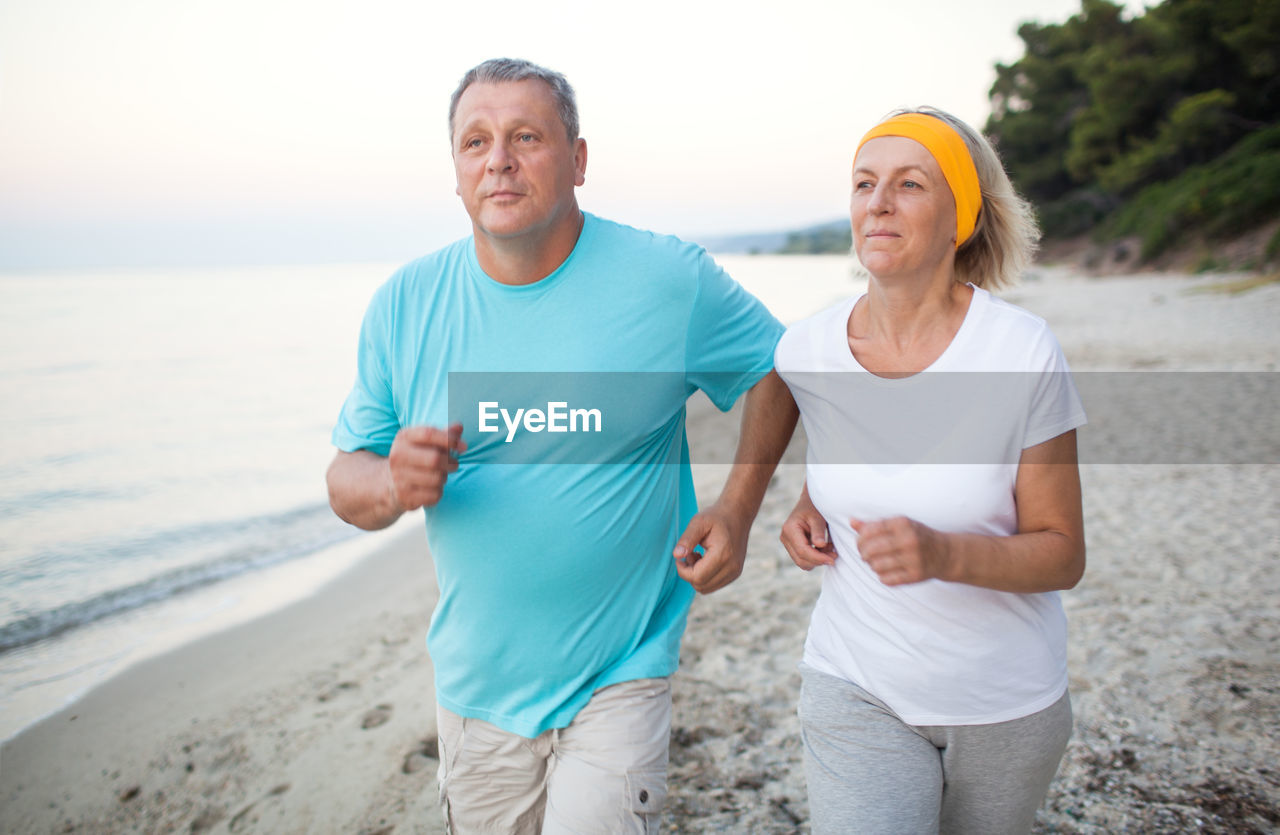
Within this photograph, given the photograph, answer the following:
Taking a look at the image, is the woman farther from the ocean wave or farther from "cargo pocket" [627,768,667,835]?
the ocean wave

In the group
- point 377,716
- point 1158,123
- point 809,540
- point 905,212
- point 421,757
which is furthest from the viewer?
point 1158,123

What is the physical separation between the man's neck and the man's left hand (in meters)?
0.93

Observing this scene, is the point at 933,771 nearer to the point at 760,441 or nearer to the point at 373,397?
the point at 760,441

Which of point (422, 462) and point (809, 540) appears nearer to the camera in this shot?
point (422, 462)

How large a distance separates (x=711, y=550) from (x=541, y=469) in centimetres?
58

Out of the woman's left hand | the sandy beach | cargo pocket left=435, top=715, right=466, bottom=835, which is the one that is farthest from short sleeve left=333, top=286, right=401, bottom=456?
the sandy beach

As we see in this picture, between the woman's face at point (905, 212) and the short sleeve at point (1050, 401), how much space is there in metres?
0.40

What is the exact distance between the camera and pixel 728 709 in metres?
4.23

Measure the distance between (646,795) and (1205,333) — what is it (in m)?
16.7

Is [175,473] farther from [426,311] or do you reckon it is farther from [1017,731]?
[1017,731]

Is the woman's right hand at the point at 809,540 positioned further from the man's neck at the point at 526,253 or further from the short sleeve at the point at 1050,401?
the man's neck at the point at 526,253

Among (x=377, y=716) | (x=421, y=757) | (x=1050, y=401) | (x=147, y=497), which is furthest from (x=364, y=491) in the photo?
(x=147, y=497)

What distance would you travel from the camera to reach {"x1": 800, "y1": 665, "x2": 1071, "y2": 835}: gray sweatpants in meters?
2.01

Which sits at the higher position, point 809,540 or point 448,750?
point 809,540
